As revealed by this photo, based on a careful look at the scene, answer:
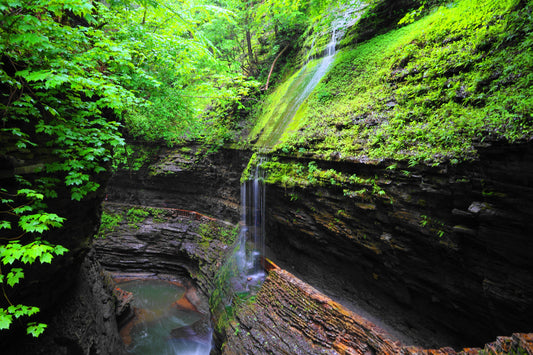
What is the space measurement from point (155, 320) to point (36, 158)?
27.8 feet

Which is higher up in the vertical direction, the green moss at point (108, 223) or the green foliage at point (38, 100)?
the green foliage at point (38, 100)

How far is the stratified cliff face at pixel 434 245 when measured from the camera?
3.27 meters

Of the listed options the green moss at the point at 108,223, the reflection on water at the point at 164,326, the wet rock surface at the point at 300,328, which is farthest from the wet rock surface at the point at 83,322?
the green moss at the point at 108,223

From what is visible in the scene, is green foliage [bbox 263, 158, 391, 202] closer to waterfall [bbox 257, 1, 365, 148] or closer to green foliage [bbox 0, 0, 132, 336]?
waterfall [bbox 257, 1, 365, 148]

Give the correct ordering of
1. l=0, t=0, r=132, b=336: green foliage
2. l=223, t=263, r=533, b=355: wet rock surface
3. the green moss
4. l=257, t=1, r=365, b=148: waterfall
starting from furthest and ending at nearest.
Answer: the green moss < l=257, t=1, r=365, b=148: waterfall < l=223, t=263, r=533, b=355: wet rock surface < l=0, t=0, r=132, b=336: green foliage

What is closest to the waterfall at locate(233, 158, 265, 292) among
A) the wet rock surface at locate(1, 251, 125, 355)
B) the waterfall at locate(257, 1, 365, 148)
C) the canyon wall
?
the canyon wall

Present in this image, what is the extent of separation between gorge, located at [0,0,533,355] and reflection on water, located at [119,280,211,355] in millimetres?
69

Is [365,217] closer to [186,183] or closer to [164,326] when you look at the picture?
[164,326]

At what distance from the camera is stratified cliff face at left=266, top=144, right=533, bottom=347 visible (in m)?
3.27

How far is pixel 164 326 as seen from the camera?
9180 mm

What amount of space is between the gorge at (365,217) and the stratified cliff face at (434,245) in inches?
1.0

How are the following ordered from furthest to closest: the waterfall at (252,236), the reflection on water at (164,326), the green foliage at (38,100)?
the reflection on water at (164,326) < the waterfall at (252,236) < the green foliage at (38,100)

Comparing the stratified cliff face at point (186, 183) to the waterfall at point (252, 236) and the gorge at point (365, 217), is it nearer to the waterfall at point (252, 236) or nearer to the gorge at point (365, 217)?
the gorge at point (365, 217)

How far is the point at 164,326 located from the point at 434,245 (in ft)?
33.6
